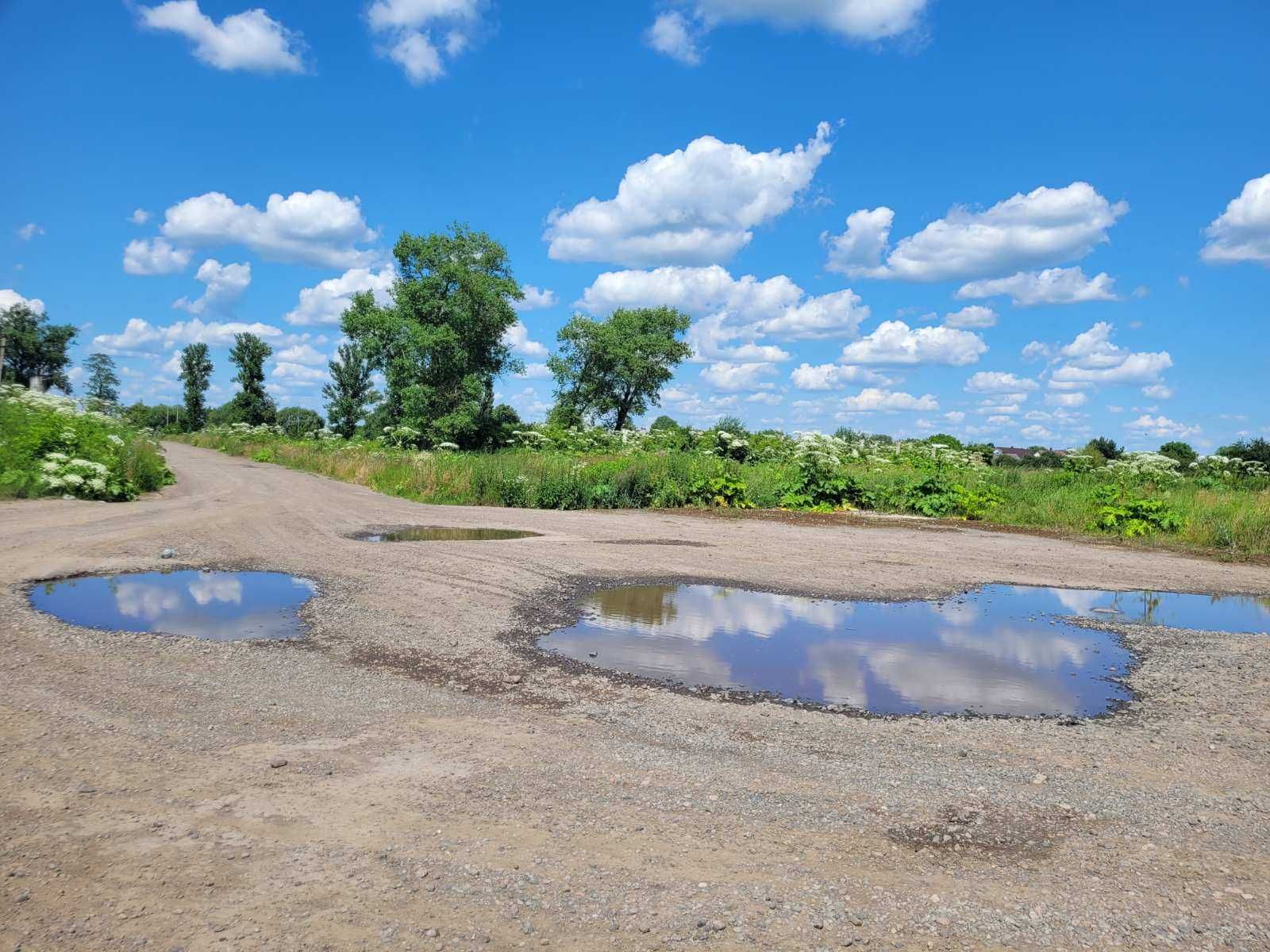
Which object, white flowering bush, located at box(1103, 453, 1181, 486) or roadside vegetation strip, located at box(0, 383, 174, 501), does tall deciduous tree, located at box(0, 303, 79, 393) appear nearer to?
roadside vegetation strip, located at box(0, 383, 174, 501)

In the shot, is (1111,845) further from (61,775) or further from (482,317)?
(482,317)

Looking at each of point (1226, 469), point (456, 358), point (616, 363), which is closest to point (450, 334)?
point (456, 358)

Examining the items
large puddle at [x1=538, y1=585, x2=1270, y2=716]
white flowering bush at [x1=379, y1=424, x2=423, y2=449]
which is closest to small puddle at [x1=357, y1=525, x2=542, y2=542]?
large puddle at [x1=538, y1=585, x2=1270, y2=716]

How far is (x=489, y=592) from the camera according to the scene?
9859 mm

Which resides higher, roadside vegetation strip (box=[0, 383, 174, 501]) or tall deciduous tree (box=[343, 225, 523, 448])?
tall deciduous tree (box=[343, 225, 523, 448])

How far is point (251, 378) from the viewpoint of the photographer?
74312 millimetres

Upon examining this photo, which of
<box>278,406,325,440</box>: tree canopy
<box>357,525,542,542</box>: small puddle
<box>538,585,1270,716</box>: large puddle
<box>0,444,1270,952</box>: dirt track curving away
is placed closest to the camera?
<box>0,444,1270,952</box>: dirt track curving away

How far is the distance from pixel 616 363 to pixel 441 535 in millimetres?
45028

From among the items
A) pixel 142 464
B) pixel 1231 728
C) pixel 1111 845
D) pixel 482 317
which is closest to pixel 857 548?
pixel 1231 728

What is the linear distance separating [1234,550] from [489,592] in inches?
601

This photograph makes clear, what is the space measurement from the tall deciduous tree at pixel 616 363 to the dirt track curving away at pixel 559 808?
52.0 meters

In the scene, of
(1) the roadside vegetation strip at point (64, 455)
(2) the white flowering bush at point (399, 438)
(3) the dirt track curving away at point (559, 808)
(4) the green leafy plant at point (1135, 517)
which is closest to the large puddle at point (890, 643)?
(3) the dirt track curving away at point (559, 808)

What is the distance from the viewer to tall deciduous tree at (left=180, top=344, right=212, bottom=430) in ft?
278

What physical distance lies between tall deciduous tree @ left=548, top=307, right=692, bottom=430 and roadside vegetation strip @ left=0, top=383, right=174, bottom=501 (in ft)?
129
